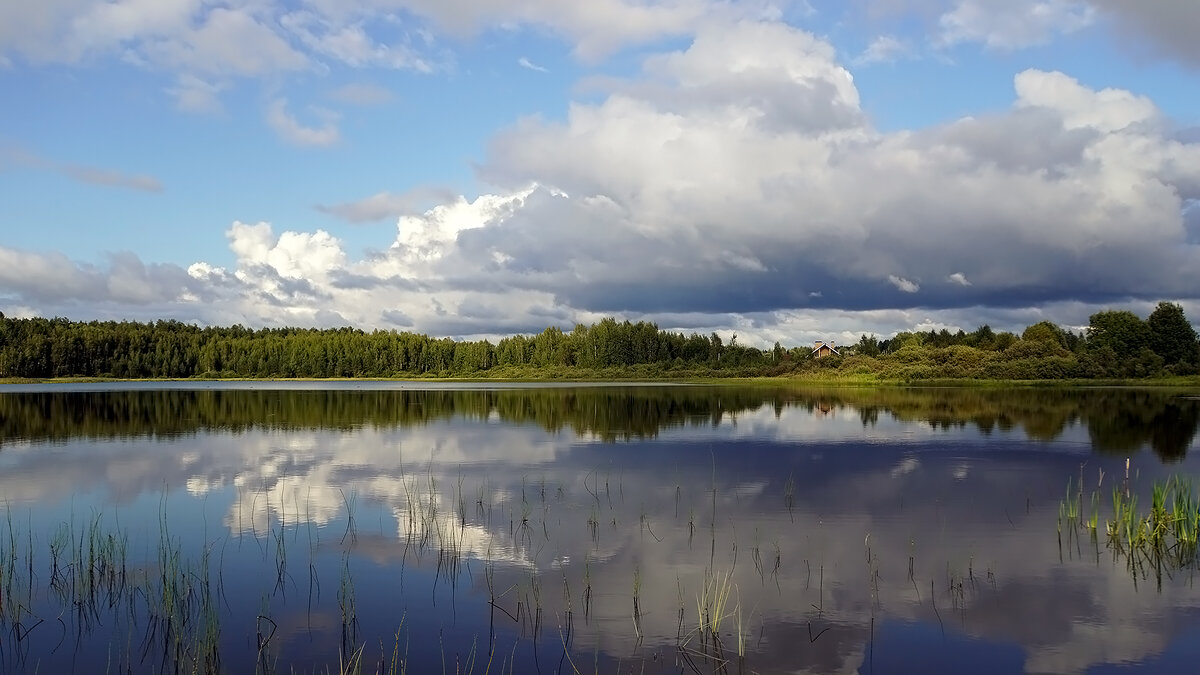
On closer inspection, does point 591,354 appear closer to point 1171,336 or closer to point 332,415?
point 1171,336

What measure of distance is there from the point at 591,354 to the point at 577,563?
465ft

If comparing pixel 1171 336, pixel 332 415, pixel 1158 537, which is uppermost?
pixel 1171 336

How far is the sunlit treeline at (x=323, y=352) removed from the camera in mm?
151750

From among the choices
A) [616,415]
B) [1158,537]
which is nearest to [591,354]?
[616,415]

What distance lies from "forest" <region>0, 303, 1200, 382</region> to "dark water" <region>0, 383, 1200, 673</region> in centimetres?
7918

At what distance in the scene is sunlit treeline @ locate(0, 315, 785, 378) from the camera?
5974 inches

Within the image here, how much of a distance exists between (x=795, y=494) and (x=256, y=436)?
2468 centimetres

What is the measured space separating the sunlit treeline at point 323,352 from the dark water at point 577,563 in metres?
115

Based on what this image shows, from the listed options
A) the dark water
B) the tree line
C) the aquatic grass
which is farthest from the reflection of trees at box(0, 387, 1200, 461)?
the tree line

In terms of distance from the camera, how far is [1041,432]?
37.6 metres

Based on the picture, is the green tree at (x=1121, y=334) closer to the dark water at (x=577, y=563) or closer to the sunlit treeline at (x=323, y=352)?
the sunlit treeline at (x=323, y=352)

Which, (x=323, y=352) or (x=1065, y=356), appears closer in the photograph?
(x=1065, y=356)

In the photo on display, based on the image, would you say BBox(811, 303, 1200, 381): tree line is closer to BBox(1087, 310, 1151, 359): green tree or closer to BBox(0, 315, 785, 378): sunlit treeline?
BBox(1087, 310, 1151, 359): green tree

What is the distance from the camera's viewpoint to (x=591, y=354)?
156m
